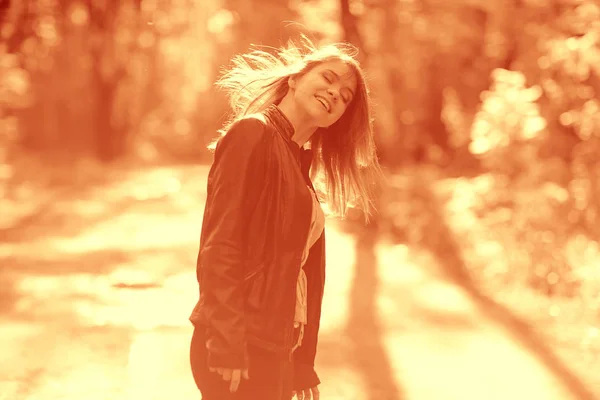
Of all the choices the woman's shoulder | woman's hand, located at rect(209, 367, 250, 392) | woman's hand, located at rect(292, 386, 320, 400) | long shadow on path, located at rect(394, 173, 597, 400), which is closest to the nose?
the woman's shoulder

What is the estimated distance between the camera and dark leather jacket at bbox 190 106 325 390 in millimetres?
3045

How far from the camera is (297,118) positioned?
3416 millimetres

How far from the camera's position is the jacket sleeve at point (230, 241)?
3037 millimetres

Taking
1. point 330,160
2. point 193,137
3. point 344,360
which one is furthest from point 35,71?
point 330,160

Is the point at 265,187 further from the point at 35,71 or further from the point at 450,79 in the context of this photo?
the point at 35,71

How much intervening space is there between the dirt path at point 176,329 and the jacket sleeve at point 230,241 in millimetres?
3845

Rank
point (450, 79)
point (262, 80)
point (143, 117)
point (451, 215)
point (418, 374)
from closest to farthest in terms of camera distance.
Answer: point (262, 80), point (418, 374), point (451, 215), point (450, 79), point (143, 117)

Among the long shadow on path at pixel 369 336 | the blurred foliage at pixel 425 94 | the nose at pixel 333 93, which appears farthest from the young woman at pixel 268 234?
the long shadow on path at pixel 369 336

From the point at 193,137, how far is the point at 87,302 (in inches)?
1390

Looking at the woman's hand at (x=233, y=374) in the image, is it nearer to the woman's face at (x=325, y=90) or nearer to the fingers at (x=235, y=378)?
the fingers at (x=235, y=378)

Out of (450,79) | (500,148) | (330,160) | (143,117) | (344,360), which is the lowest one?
(330,160)

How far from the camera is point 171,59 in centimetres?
Answer: 5875

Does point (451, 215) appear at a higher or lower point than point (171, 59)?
lower

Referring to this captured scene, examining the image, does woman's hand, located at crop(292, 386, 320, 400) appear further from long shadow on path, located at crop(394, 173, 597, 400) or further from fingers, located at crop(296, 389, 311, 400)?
long shadow on path, located at crop(394, 173, 597, 400)
